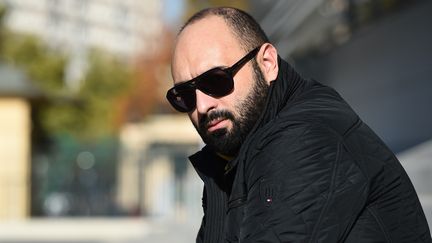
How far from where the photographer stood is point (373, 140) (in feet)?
6.73

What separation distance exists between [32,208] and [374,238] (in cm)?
2351

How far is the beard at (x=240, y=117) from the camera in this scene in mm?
2154

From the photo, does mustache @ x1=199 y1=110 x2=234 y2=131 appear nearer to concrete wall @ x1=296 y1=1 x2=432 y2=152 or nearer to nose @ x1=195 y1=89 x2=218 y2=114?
nose @ x1=195 y1=89 x2=218 y2=114

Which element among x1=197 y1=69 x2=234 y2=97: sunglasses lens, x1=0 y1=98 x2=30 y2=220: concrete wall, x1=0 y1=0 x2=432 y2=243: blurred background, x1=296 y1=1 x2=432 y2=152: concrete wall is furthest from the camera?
x1=0 y1=98 x2=30 y2=220: concrete wall

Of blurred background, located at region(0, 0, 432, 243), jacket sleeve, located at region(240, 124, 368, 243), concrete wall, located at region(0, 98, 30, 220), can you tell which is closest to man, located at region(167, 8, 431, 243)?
jacket sleeve, located at region(240, 124, 368, 243)

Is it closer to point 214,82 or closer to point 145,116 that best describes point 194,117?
point 214,82

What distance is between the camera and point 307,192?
1.87m

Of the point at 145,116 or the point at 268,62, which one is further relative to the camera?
the point at 145,116

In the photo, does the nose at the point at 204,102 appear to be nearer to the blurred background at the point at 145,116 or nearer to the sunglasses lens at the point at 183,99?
the sunglasses lens at the point at 183,99

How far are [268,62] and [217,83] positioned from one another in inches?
5.7

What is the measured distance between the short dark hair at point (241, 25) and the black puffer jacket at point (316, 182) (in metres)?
0.11

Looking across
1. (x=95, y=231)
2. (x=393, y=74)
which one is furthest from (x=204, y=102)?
(x=95, y=231)

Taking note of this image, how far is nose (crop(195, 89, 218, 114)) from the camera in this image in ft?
7.18

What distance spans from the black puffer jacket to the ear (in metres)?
0.04
